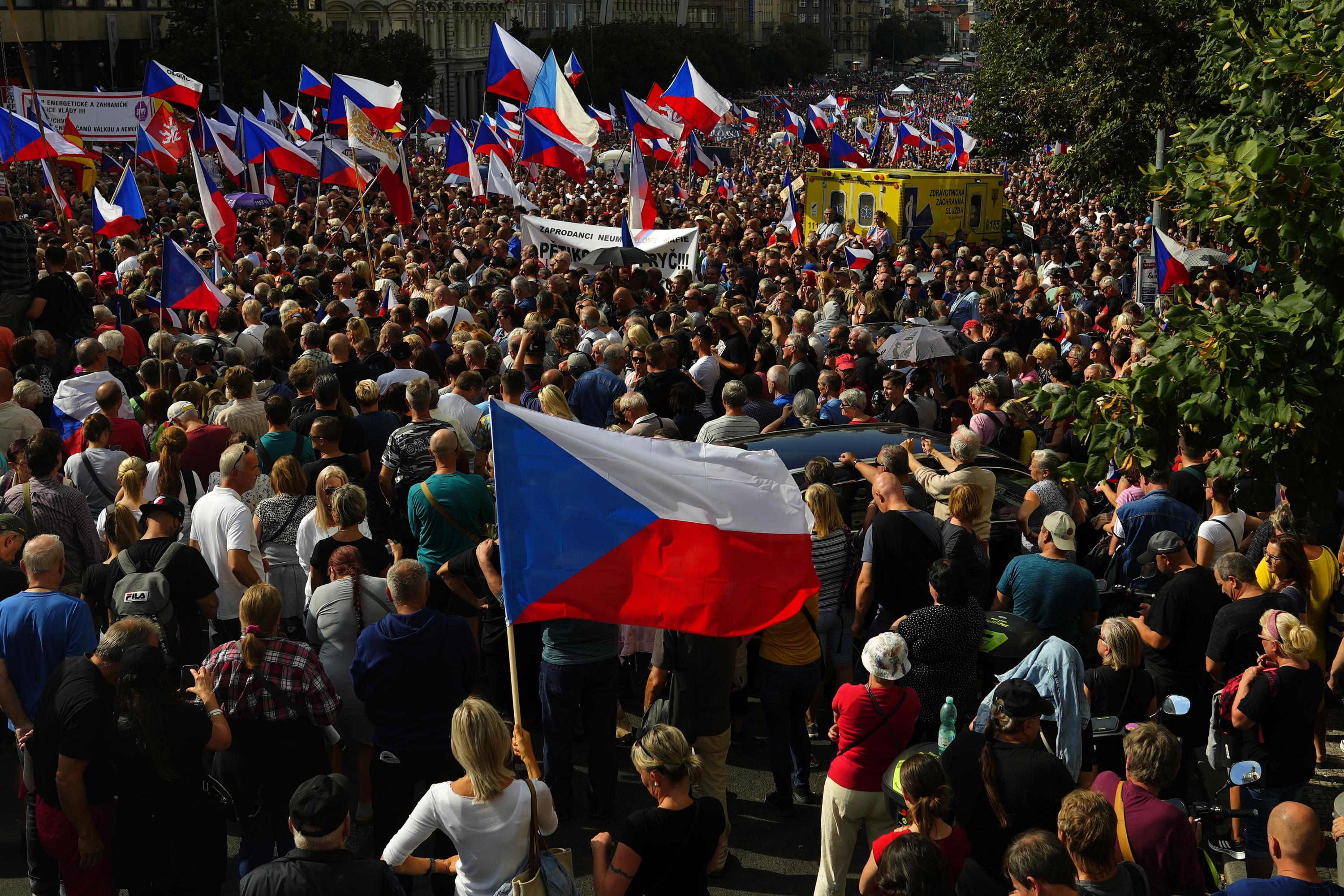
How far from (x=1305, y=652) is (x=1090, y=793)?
6.75 feet

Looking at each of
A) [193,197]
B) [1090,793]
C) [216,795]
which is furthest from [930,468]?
[193,197]

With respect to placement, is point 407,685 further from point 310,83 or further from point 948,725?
point 310,83

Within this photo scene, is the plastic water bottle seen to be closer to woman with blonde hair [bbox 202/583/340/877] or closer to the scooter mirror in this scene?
the scooter mirror

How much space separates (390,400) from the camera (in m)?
8.80

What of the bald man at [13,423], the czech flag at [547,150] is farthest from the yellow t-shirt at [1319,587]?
the czech flag at [547,150]

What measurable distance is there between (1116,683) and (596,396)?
16.6 feet

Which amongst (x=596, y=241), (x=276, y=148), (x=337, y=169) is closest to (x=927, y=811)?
(x=596, y=241)

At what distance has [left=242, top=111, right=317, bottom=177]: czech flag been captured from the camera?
19859mm

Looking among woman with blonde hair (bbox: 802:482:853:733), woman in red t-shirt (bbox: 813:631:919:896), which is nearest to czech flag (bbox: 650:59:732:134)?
woman with blonde hair (bbox: 802:482:853:733)

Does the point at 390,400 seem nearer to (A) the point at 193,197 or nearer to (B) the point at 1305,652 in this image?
(B) the point at 1305,652

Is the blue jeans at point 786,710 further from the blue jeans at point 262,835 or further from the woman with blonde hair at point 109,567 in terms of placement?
the woman with blonde hair at point 109,567

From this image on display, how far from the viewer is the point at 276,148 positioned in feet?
65.4

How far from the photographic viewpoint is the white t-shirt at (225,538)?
21.9ft

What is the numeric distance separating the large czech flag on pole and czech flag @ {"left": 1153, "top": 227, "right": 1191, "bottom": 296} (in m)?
8.88
